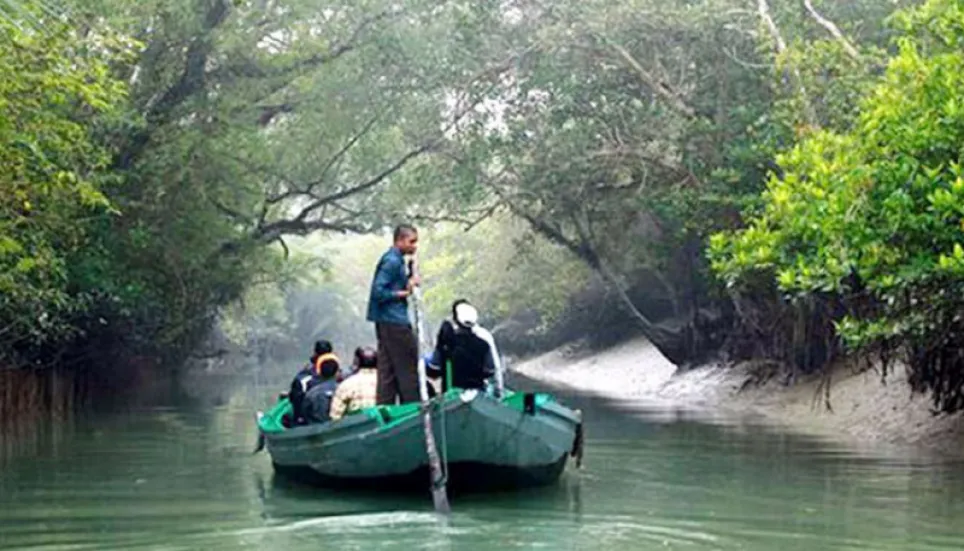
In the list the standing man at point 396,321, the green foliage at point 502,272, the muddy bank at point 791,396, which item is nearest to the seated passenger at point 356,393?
the standing man at point 396,321

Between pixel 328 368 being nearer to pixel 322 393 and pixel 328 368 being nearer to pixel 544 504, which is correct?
pixel 322 393

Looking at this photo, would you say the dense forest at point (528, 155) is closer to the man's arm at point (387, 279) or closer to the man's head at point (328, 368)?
the man's head at point (328, 368)

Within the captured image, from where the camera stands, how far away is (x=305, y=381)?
1452 centimetres

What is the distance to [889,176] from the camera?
13.3m

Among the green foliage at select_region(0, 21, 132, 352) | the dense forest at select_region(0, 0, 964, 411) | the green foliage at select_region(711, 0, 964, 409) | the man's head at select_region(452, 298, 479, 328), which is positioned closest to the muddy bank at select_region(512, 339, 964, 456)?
the dense forest at select_region(0, 0, 964, 411)

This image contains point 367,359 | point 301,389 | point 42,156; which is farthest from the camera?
point 301,389

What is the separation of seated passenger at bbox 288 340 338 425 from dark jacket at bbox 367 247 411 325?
1905mm

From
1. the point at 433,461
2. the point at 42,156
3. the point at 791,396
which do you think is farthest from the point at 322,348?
the point at 791,396

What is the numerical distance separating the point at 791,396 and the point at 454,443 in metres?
12.8

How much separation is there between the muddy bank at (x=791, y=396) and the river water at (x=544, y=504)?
1232 mm

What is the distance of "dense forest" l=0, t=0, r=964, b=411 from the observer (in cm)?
1430

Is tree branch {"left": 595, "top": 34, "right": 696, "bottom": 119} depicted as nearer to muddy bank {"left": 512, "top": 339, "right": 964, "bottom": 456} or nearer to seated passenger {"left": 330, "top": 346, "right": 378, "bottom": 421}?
muddy bank {"left": 512, "top": 339, "right": 964, "bottom": 456}

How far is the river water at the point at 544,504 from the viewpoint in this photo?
10117mm

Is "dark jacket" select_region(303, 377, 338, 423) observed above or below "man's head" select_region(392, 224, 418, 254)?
below
